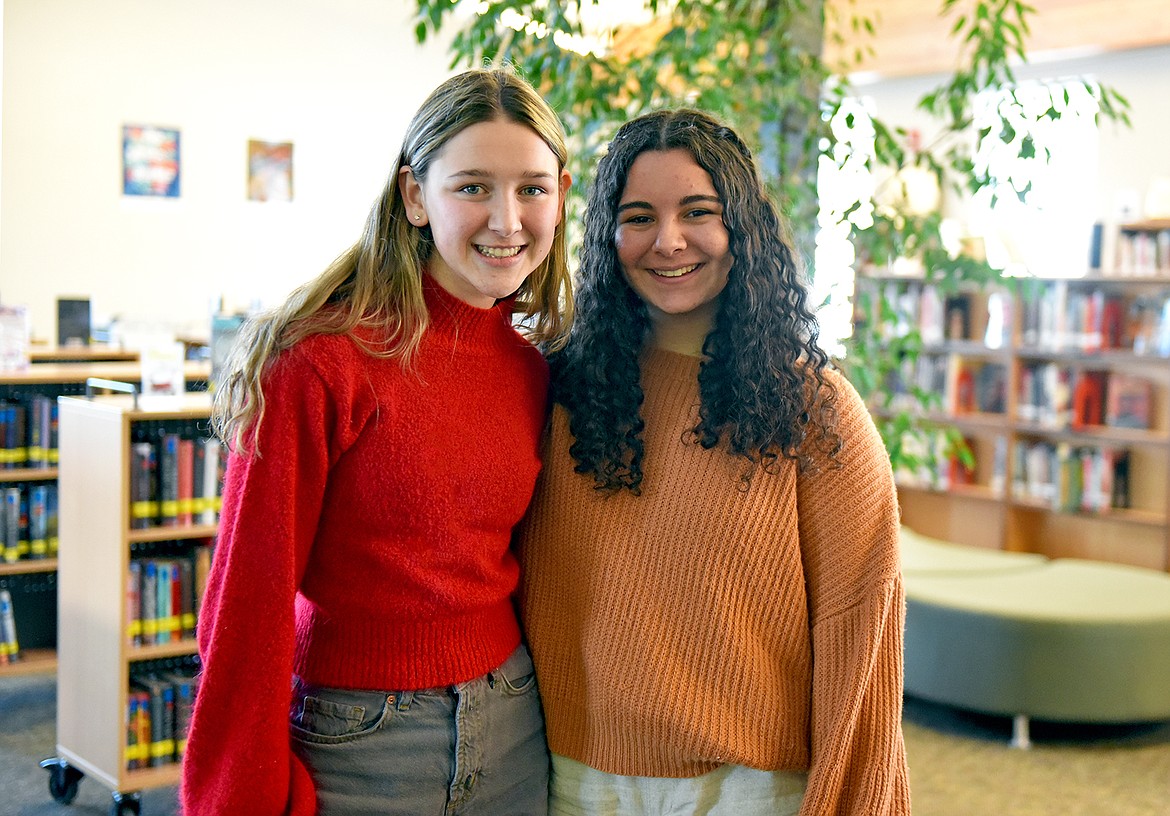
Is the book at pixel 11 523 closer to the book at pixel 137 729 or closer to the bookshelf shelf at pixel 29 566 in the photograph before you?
the bookshelf shelf at pixel 29 566

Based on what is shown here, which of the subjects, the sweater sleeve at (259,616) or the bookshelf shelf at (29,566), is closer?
the sweater sleeve at (259,616)

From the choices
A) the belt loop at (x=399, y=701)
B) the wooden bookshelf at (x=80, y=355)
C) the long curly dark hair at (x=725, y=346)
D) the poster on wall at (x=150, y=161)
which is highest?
the poster on wall at (x=150, y=161)

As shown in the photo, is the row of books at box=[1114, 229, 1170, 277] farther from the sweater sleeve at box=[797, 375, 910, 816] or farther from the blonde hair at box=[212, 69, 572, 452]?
the blonde hair at box=[212, 69, 572, 452]

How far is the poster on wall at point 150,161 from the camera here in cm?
761

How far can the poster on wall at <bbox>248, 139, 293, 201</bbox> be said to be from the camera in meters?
8.09

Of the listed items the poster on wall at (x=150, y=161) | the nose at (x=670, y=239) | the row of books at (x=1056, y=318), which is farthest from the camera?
the poster on wall at (x=150, y=161)

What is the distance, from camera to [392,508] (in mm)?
1367

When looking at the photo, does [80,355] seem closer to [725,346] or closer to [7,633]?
[7,633]

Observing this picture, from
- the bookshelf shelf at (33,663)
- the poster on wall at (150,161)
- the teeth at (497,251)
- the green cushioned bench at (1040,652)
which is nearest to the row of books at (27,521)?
the bookshelf shelf at (33,663)

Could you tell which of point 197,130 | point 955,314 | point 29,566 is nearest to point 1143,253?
point 955,314

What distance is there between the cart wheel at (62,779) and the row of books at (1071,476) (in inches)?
193

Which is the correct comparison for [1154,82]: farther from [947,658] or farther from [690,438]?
[690,438]

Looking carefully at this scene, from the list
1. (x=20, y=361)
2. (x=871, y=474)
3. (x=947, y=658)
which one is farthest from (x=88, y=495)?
(x=947, y=658)

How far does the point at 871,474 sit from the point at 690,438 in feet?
0.77
